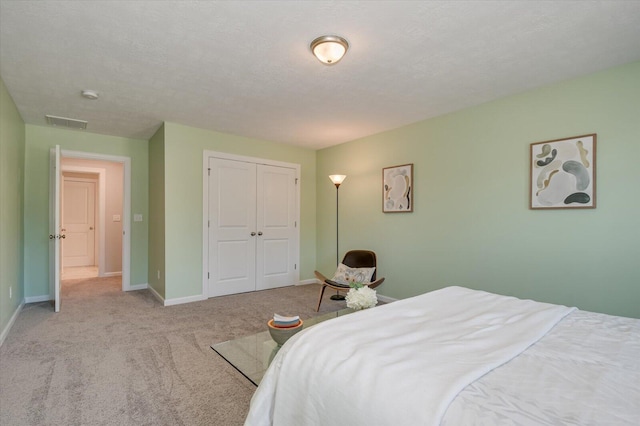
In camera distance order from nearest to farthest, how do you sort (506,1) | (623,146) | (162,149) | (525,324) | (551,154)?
(525,324) < (506,1) < (623,146) < (551,154) < (162,149)

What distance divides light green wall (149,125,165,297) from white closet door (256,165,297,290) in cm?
138

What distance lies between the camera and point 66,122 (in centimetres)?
409

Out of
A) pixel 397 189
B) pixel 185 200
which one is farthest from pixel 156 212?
pixel 397 189

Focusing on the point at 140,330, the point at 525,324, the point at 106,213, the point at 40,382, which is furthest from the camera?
the point at 106,213

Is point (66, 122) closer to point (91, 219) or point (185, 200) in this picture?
point (185, 200)

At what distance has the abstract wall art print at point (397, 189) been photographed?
4.11 metres

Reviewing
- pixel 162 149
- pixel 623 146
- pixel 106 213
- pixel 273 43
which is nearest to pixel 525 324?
pixel 623 146

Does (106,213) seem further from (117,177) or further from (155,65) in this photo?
(155,65)

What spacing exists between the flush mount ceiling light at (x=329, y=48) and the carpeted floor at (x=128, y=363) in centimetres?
238

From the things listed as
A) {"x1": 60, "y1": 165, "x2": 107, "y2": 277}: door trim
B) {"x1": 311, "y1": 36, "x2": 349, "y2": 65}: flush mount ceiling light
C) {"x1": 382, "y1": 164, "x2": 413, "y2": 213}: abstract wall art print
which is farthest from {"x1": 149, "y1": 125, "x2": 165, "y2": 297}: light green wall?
{"x1": 382, "y1": 164, "x2": 413, "y2": 213}: abstract wall art print

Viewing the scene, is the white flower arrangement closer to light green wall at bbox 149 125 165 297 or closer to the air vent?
light green wall at bbox 149 125 165 297

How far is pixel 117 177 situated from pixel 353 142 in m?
4.90

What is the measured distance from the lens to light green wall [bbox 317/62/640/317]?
100 inches

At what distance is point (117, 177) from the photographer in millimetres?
6422
